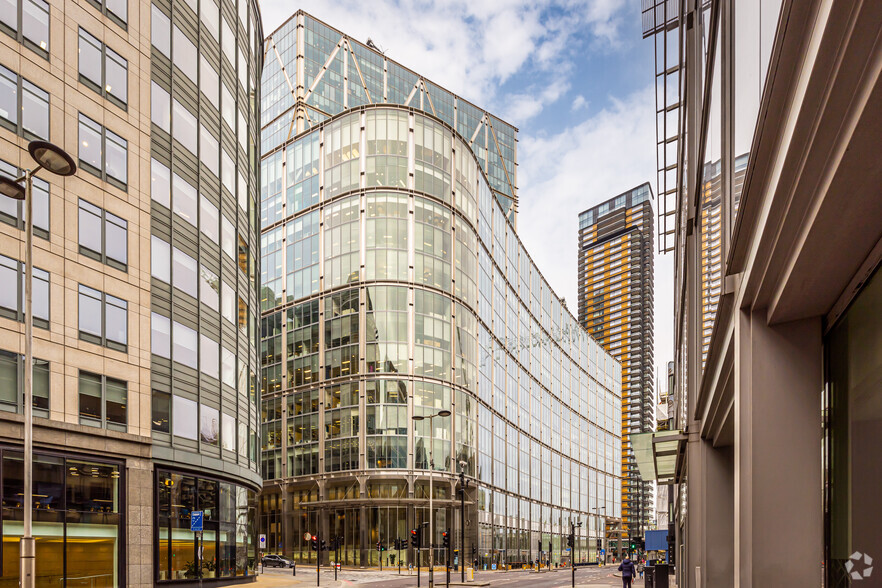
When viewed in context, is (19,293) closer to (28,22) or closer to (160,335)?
(160,335)

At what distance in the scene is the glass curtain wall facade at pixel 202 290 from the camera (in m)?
30.0

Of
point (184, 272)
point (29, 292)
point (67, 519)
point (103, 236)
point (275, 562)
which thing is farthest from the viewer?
point (275, 562)

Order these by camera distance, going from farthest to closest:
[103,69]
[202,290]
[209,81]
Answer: [209,81], [202,290], [103,69]

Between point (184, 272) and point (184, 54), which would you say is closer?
point (184, 272)

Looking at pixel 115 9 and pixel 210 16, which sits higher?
pixel 210 16

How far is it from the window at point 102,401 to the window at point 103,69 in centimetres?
1061

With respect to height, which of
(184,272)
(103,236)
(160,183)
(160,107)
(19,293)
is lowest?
(19,293)

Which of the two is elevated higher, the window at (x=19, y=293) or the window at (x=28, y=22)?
the window at (x=28, y=22)

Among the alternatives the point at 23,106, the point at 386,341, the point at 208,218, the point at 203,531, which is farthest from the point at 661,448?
the point at 386,341

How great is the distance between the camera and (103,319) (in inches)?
1042

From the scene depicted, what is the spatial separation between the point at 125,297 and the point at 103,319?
1.50 metres

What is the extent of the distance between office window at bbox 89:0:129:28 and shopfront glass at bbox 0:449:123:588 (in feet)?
53.9

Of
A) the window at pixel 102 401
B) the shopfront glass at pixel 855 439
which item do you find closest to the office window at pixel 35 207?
the window at pixel 102 401

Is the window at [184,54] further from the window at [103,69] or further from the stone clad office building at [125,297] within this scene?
the window at [103,69]
